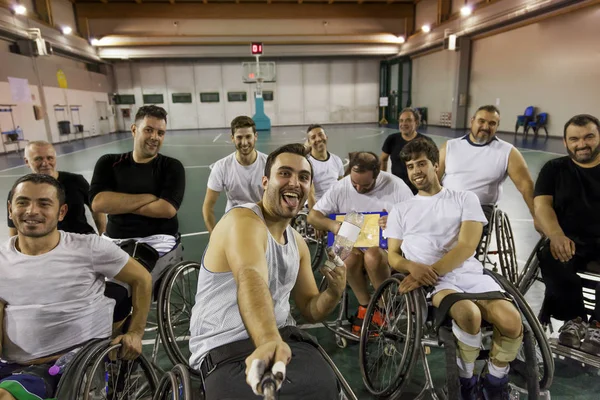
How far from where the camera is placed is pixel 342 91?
22891 mm

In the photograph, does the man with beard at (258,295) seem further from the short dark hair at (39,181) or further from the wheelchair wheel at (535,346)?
the wheelchair wheel at (535,346)

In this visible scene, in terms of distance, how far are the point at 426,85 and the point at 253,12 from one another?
1007 centimetres

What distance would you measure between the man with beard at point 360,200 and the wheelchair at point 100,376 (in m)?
1.39

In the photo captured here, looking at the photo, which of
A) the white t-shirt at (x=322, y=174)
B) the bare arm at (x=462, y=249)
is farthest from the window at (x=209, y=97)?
the bare arm at (x=462, y=249)

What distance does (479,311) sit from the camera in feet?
5.85

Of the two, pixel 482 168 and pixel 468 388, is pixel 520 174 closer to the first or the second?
pixel 482 168

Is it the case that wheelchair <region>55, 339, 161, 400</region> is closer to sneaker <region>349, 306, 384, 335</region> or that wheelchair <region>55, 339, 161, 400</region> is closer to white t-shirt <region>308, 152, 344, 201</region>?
sneaker <region>349, 306, 384, 335</region>

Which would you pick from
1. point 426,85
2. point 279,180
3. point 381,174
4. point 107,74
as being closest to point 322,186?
point 381,174

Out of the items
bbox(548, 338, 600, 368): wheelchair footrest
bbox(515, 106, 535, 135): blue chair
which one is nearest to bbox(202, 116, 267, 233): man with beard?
bbox(548, 338, 600, 368): wheelchair footrest

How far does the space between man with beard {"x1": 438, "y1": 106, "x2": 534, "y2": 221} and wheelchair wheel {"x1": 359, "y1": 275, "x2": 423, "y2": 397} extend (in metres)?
1.31

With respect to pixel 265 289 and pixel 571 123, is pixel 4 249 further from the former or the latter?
pixel 571 123

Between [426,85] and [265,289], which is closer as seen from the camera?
[265,289]

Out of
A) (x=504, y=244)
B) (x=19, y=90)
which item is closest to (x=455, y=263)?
(x=504, y=244)

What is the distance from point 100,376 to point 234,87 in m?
22.0
